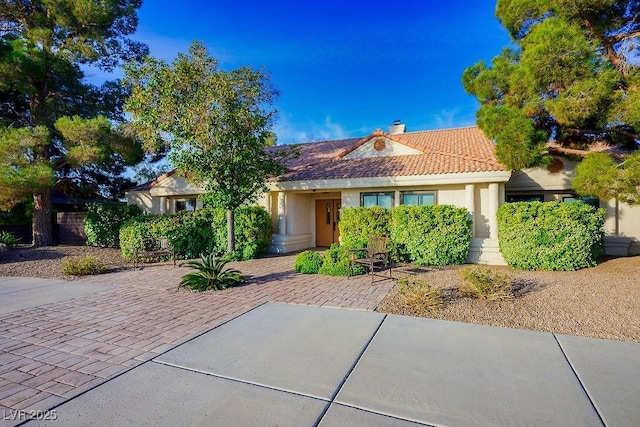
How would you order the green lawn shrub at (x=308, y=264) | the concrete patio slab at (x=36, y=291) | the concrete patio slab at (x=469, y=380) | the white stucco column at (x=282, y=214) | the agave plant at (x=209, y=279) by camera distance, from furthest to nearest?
the white stucco column at (x=282, y=214), the green lawn shrub at (x=308, y=264), the agave plant at (x=209, y=279), the concrete patio slab at (x=36, y=291), the concrete patio slab at (x=469, y=380)

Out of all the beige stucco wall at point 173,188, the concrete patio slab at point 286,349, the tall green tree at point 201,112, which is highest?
the tall green tree at point 201,112

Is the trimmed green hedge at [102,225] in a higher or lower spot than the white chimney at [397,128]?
lower

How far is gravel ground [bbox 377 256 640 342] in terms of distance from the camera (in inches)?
187

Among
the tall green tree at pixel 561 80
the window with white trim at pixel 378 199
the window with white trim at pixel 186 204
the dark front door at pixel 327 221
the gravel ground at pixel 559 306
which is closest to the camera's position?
the gravel ground at pixel 559 306

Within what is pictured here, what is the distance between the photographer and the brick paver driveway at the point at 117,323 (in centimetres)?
332

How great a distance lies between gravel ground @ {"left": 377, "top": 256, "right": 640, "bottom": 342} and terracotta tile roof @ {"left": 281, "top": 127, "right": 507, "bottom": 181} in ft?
14.1

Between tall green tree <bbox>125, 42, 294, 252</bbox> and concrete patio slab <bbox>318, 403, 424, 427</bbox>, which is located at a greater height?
tall green tree <bbox>125, 42, 294, 252</bbox>

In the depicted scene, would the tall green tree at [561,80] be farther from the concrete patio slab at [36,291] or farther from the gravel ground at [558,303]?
the concrete patio slab at [36,291]

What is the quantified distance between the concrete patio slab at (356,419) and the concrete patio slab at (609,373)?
1.73 m

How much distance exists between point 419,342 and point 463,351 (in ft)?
1.76

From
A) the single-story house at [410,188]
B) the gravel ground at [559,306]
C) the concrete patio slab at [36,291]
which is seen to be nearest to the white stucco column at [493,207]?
the single-story house at [410,188]

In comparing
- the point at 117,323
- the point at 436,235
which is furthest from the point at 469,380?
the point at 436,235

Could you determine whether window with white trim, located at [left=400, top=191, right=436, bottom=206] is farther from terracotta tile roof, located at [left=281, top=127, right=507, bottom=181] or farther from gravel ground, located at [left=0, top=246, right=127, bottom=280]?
gravel ground, located at [left=0, top=246, right=127, bottom=280]

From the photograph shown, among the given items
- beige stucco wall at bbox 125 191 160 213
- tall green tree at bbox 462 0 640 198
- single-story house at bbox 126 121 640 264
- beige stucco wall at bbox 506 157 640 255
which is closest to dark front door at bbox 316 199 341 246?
single-story house at bbox 126 121 640 264
